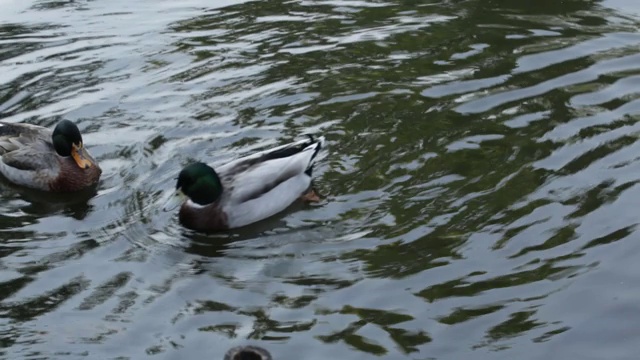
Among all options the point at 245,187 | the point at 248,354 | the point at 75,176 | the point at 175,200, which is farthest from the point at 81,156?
the point at 248,354

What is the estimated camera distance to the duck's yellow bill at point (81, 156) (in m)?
11.6

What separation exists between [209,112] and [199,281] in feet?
11.5

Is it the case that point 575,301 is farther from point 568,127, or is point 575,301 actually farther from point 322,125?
point 322,125

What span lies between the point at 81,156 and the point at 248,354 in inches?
183

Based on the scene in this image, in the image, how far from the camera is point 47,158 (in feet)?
39.3

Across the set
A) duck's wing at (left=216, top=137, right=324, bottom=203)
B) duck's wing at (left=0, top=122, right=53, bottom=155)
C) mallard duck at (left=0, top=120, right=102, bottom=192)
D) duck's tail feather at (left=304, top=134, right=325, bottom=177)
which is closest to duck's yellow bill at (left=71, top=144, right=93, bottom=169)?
mallard duck at (left=0, top=120, right=102, bottom=192)

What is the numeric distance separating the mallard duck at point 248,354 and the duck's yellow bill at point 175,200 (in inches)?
124

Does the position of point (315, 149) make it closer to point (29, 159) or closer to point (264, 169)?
point (264, 169)

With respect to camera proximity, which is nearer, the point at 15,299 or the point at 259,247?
the point at 15,299

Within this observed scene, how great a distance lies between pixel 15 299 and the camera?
930cm

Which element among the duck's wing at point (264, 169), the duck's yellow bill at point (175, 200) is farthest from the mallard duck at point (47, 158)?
the duck's wing at point (264, 169)

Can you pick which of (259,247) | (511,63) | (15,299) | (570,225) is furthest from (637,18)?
(15,299)

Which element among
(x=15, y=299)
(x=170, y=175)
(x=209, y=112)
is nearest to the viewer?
(x=15, y=299)

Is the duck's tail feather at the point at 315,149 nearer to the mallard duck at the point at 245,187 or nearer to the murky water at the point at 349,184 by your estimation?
the mallard duck at the point at 245,187
